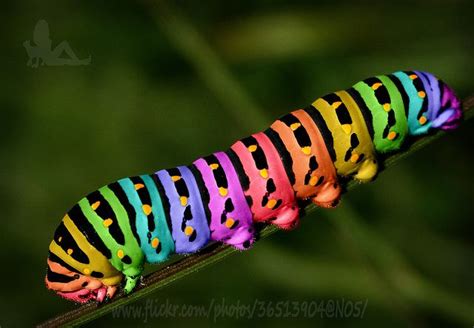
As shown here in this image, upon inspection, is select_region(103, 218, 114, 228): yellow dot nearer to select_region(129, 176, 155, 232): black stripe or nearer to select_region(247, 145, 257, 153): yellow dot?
select_region(129, 176, 155, 232): black stripe

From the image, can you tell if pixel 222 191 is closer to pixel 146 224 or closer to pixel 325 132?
pixel 146 224

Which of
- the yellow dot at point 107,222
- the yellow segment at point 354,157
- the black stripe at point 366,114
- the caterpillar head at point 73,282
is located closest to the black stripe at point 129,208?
the yellow dot at point 107,222

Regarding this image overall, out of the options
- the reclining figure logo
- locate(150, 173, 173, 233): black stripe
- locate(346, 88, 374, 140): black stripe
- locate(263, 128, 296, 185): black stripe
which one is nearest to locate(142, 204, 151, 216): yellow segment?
locate(150, 173, 173, 233): black stripe

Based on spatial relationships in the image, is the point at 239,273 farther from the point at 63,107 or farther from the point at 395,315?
the point at 63,107

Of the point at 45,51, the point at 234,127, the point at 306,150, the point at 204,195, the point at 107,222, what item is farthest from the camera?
the point at 45,51

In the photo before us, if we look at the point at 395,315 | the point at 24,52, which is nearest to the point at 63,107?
the point at 24,52

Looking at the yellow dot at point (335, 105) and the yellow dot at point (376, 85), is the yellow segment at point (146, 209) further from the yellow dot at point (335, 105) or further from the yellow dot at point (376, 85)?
the yellow dot at point (376, 85)

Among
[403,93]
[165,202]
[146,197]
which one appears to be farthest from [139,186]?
[403,93]
